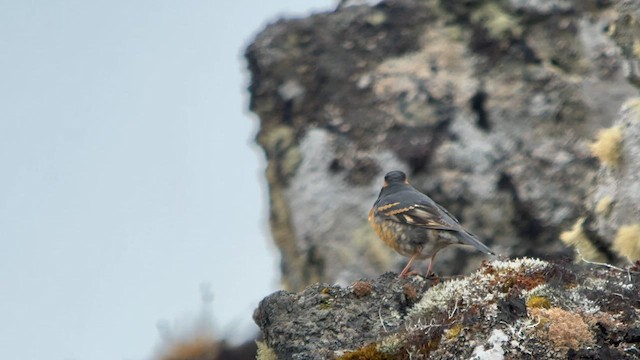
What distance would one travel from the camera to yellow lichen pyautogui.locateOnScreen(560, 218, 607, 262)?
15.5m

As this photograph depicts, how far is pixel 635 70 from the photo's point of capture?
16922 millimetres

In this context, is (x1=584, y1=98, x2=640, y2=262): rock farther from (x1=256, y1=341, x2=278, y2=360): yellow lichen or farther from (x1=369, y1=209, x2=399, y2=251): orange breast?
(x1=256, y1=341, x2=278, y2=360): yellow lichen

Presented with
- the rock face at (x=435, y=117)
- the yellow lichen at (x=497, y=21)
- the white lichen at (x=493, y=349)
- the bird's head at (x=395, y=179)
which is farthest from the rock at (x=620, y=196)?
the yellow lichen at (x=497, y=21)

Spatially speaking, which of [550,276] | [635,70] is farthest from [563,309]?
[635,70]

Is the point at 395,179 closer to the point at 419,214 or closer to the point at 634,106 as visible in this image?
the point at 419,214

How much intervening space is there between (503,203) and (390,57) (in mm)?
3827

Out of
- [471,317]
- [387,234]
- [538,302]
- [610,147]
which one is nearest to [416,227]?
[387,234]

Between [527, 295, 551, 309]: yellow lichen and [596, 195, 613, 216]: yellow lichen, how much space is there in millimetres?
5536

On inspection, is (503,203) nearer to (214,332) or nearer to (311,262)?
(311,262)

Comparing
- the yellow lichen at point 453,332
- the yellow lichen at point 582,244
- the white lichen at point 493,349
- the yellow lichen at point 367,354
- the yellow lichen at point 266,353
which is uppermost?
the yellow lichen at point 582,244

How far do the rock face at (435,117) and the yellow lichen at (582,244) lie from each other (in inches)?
153

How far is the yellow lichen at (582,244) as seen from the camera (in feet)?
50.8

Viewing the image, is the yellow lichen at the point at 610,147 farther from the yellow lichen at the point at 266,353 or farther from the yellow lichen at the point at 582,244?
the yellow lichen at the point at 266,353

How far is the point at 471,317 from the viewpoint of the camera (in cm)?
1007
